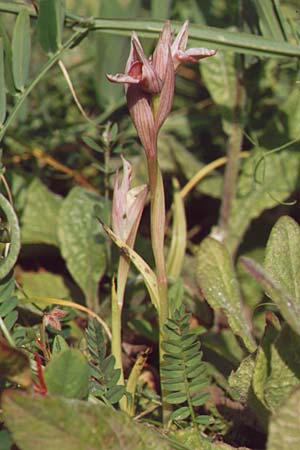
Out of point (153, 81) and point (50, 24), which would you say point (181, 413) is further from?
point (50, 24)

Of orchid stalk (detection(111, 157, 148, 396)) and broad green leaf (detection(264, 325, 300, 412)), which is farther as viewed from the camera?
orchid stalk (detection(111, 157, 148, 396))

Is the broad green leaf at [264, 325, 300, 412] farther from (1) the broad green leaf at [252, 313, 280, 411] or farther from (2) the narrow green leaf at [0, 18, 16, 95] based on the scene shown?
(2) the narrow green leaf at [0, 18, 16, 95]

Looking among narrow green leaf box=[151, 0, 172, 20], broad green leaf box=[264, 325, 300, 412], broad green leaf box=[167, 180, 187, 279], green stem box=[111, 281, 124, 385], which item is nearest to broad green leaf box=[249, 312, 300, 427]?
broad green leaf box=[264, 325, 300, 412]

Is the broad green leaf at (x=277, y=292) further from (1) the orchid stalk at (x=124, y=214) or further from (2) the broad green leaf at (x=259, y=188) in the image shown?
(2) the broad green leaf at (x=259, y=188)

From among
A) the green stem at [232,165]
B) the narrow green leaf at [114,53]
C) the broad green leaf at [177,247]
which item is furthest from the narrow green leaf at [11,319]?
the narrow green leaf at [114,53]

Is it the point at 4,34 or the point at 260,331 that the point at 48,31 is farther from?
the point at 260,331

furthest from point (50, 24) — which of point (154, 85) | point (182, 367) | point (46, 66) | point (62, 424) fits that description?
point (62, 424)
